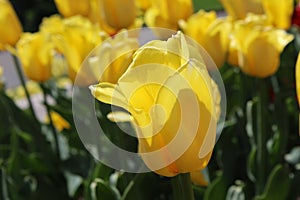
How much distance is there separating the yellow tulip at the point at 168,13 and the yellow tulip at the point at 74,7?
13cm

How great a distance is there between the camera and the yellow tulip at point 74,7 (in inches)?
54.9

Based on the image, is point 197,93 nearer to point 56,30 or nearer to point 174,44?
point 174,44

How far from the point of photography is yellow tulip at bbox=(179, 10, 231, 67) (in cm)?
A: 125

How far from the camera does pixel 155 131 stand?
67cm

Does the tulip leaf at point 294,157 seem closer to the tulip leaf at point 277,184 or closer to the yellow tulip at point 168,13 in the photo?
the tulip leaf at point 277,184

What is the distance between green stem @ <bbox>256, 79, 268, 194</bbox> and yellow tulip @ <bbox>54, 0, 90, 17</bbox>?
0.40 metres

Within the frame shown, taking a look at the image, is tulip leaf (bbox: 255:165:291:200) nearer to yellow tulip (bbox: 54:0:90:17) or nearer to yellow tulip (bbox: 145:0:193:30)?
yellow tulip (bbox: 145:0:193:30)

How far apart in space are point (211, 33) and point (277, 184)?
28cm

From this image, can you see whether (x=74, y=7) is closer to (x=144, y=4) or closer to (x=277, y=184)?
(x=144, y=4)

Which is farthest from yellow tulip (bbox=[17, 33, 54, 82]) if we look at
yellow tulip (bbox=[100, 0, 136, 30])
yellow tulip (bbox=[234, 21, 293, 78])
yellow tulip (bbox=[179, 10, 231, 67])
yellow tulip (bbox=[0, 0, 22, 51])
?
yellow tulip (bbox=[234, 21, 293, 78])

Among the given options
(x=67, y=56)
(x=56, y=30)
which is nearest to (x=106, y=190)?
(x=67, y=56)

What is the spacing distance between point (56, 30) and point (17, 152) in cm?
25

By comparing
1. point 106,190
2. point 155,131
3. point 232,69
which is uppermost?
point 155,131

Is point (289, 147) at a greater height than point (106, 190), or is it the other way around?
point (106, 190)
